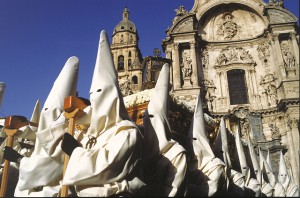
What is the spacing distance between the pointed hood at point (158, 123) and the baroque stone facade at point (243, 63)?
13.8m

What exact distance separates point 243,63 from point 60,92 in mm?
17391

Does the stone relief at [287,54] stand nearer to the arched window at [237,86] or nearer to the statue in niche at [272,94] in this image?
the statue in niche at [272,94]

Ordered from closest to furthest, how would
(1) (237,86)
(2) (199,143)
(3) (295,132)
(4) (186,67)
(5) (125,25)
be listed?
1. (2) (199,143)
2. (3) (295,132)
3. (4) (186,67)
4. (1) (237,86)
5. (5) (125,25)

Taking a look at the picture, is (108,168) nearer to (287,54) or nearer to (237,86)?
(237,86)

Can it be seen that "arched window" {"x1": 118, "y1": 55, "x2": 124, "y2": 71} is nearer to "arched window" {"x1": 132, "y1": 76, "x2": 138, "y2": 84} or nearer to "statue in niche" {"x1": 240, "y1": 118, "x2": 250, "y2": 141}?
"arched window" {"x1": 132, "y1": 76, "x2": 138, "y2": 84}

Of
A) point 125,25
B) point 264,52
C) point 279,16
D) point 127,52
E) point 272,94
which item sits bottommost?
point 272,94

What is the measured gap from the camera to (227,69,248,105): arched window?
19.9 meters

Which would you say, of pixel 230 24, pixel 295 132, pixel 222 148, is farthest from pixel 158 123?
pixel 230 24

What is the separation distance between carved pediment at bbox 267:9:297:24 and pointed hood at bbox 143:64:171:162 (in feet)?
57.8

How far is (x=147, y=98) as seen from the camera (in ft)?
17.4

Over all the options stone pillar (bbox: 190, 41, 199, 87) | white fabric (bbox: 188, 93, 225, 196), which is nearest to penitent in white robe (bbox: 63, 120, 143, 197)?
white fabric (bbox: 188, 93, 225, 196)

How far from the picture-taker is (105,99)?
3.70 m

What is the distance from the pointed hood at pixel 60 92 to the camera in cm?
434

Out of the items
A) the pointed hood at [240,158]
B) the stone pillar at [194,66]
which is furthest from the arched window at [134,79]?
the pointed hood at [240,158]
